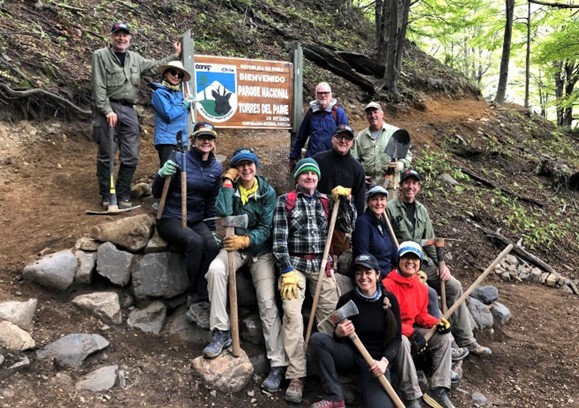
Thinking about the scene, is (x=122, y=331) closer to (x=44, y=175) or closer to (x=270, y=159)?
(x=44, y=175)

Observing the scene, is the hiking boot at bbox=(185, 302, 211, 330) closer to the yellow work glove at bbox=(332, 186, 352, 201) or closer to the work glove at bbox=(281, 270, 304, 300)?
the work glove at bbox=(281, 270, 304, 300)

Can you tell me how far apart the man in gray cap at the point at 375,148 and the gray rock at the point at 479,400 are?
306cm

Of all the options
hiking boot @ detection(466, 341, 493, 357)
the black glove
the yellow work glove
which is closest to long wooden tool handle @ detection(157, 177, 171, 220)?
the yellow work glove

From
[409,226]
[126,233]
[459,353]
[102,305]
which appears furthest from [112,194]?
[459,353]

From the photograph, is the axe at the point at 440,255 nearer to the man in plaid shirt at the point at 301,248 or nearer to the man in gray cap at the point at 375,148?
the man in gray cap at the point at 375,148

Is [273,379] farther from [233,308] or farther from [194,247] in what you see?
[194,247]

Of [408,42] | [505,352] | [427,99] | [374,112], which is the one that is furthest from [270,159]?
[408,42]

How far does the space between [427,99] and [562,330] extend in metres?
11.6

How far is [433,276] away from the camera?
5832 mm

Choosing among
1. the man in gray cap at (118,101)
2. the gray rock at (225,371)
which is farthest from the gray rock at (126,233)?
the gray rock at (225,371)

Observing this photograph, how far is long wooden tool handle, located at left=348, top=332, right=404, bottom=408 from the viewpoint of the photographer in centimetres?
419

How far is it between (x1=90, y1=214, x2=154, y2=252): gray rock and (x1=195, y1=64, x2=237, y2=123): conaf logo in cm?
205

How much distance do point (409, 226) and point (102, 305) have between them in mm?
3851

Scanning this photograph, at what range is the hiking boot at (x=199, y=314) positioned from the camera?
4930 mm
